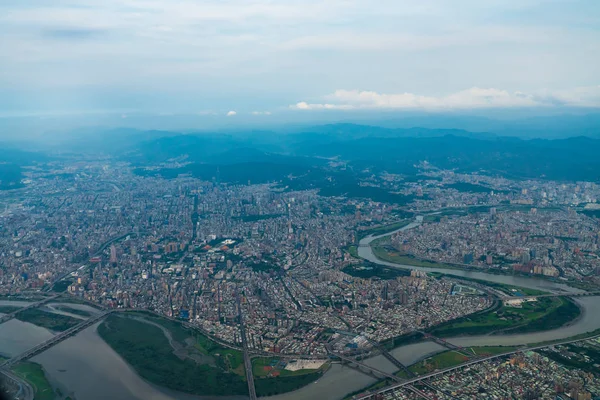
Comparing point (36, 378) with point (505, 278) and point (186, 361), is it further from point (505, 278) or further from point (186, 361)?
point (505, 278)

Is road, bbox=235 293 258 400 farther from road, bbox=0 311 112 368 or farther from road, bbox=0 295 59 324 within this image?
road, bbox=0 295 59 324

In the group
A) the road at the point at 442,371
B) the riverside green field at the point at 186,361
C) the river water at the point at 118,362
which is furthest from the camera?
the riverside green field at the point at 186,361

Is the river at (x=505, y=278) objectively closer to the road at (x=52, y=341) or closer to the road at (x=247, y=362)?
the road at (x=247, y=362)

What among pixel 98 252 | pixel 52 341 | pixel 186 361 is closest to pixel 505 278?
pixel 186 361

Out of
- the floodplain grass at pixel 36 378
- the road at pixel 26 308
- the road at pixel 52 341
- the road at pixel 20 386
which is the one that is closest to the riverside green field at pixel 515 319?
the floodplain grass at pixel 36 378

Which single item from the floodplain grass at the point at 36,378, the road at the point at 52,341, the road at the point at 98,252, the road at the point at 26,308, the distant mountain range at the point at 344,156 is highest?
the distant mountain range at the point at 344,156

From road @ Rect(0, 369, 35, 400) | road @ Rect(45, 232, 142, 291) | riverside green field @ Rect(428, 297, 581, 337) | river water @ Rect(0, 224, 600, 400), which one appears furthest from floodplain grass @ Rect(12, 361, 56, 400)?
riverside green field @ Rect(428, 297, 581, 337)

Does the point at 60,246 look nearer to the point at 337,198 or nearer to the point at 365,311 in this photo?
the point at 365,311

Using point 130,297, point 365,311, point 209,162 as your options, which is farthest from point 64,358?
point 209,162
